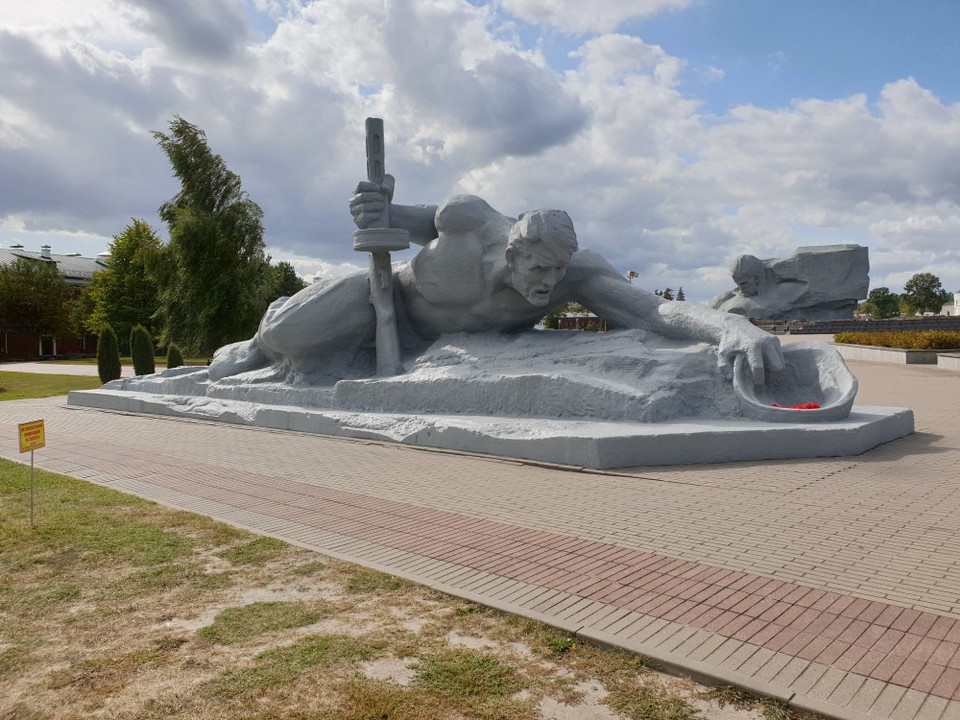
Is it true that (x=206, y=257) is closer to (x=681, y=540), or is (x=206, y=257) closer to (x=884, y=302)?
(x=681, y=540)

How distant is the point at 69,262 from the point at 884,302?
68.2 metres

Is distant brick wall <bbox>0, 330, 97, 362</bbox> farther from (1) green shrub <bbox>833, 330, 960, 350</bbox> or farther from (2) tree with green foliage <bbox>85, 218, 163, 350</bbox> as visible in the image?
(1) green shrub <bbox>833, 330, 960, 350</bbox>

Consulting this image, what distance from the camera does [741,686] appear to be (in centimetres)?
245

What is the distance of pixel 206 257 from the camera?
27562 millimetres

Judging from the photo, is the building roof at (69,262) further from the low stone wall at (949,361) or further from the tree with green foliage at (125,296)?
the low stone wall at (949,361)

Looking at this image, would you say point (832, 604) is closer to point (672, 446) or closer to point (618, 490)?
point (618, 490)

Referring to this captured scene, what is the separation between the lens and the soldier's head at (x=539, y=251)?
7719mm

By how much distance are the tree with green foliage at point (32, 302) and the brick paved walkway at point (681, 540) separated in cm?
3616

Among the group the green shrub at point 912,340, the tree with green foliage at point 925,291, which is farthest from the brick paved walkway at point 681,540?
the tree with green foliage at point 925,291

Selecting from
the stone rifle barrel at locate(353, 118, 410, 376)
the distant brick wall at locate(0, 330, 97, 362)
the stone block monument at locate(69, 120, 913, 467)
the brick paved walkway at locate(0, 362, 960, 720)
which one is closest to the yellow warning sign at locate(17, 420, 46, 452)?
the brick paved walkway at locate(0, 362, 960, 720)

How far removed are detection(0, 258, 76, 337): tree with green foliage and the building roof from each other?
7.71 m

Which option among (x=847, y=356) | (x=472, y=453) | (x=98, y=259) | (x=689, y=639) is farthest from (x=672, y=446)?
(x=98, y=259)

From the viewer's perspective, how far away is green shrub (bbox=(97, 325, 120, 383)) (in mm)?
19641

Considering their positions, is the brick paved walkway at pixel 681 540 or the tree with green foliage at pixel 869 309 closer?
the brick paved walkway at pixel 681 540
